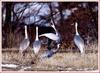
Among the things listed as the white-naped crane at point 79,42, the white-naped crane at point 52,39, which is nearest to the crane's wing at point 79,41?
the white-naped crane at point 79,42

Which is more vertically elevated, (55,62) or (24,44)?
(24,44)

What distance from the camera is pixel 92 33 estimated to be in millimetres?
2363

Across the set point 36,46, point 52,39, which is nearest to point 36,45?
point 36,46

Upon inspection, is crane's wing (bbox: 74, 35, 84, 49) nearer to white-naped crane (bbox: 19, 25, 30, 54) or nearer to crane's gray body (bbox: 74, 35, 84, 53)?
crane's gray body (bbox: 74, 35, 84, 53)

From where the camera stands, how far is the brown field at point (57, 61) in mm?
Answer: 2350

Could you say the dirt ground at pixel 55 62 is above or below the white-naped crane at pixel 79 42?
below

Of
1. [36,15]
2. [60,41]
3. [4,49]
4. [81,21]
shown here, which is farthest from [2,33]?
[81,21]

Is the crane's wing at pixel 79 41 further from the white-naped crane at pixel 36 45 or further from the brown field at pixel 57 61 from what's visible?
the white-naped crane at pixel 36 45

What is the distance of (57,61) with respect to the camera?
2354 millimetres

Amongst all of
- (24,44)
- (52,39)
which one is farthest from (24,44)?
(52,39)

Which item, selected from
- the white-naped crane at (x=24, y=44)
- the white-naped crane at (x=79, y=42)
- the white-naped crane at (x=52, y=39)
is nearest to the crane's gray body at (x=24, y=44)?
the white-naped crane at (x=24, y=44)

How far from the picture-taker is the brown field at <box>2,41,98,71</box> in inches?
92.5

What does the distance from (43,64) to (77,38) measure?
334mm

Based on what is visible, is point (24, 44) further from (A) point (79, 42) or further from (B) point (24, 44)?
(A) point (79, 42)
